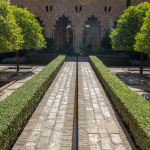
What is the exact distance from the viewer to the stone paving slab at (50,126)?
17.2 ft

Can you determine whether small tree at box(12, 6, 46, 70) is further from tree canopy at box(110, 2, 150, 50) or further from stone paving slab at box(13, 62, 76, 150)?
stone paving slab at box(13, 62, 76, 150)

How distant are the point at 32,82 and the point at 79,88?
9.13 feet

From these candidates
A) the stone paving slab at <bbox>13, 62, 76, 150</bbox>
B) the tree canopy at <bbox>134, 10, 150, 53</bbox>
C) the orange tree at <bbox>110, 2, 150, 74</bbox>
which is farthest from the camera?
the orange tree at <bbox>110, 2, 150, 74</bbox>

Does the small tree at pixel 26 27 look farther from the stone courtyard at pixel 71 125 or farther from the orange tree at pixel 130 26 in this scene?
the stone courtyard at pixel 71 125

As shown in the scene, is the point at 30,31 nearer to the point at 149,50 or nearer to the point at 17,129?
the point at 149,50

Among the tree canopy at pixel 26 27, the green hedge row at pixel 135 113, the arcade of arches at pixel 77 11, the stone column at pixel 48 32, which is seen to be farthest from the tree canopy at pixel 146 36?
the stone column at pixel 48 32

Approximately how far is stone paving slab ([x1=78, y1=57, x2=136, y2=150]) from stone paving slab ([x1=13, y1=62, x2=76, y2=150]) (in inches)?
15.9

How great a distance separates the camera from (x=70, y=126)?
6258 mm

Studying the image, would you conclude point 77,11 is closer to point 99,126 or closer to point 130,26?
point 130,26

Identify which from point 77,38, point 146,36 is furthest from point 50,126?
point 77,38

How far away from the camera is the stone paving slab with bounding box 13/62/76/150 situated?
5.24 m

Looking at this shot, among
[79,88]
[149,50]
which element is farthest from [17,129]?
[149,50]

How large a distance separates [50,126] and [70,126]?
60 centimetres

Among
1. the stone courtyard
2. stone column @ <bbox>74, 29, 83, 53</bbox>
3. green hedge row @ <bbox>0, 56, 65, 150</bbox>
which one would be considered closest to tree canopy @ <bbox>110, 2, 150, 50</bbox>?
the stone courtyard
